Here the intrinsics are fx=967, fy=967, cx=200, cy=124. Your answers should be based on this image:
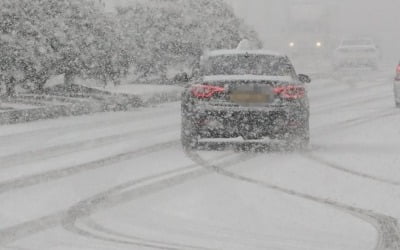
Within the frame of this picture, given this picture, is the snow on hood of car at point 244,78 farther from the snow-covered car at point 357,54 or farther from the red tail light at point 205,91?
the snow-covered car at point 357,54

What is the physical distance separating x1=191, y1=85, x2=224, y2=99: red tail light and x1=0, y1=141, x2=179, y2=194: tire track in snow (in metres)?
0.91

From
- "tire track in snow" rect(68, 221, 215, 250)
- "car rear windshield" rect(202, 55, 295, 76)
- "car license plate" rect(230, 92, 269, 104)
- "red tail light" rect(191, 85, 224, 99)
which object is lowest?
"tire track in snow" rect(68, 221, 215, 250)

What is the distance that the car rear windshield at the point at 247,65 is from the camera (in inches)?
531

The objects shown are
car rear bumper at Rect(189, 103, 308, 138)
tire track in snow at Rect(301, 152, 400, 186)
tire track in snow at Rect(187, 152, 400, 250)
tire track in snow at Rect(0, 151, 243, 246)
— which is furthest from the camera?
car rear bumper at Rect(189, 103, 308, 138)

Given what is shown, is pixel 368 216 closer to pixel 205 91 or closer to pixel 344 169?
pixel 344 169

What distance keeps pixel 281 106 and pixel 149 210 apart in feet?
16.4

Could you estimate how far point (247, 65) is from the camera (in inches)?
540

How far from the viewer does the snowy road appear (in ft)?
23.5

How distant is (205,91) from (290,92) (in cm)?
115

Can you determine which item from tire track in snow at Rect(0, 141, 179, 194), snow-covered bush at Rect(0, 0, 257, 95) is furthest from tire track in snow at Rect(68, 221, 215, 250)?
snow-covered bush at Rect(0, 0, 257, 95)

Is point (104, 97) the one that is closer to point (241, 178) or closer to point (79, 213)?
point (241, 178)

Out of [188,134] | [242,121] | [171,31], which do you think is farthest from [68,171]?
[171,31]

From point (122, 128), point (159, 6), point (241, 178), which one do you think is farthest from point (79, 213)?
point (159, 6)

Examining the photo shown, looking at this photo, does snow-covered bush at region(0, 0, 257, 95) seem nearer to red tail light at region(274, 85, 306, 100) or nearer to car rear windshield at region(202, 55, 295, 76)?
car rear windshield at region(202, 55, 295, 76)
